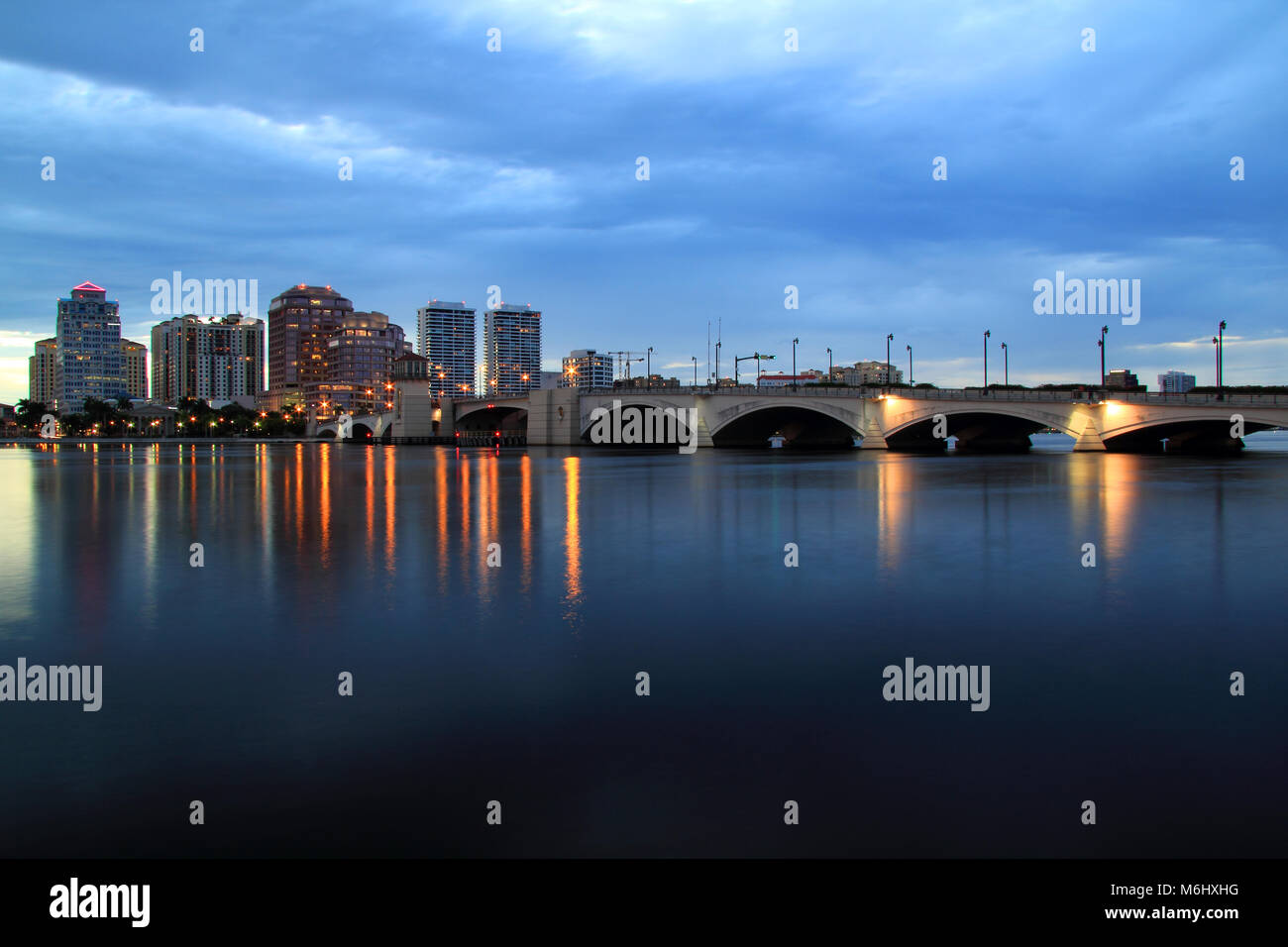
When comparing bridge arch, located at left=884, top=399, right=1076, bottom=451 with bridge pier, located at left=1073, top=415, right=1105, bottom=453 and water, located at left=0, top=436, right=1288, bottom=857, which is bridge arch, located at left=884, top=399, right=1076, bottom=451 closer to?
bridge pier, located at left=1073, top=415, right=1105, bottom=453

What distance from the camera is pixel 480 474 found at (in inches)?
1873

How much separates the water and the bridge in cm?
5145

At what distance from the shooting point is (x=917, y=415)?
7625 cm

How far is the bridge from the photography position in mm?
62094

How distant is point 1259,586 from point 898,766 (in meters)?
10.6

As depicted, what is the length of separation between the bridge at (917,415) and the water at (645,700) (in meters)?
51.4

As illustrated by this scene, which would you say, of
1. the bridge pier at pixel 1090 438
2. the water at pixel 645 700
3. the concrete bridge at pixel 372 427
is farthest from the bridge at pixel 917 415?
the water at pixel 645 700

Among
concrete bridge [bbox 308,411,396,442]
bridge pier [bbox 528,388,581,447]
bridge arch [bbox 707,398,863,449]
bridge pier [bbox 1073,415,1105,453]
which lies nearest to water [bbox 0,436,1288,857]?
bridge pier [bbox 1073,415,1105,453]

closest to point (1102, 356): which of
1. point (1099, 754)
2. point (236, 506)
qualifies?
point (236, 506)

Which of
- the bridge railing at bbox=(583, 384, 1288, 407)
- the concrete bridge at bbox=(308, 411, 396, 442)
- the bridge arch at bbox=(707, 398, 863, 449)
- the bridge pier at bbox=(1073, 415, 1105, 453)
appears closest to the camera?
the bridge railing at bbox=(583, 384, 1288, 407)

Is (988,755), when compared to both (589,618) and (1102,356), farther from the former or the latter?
(1102,356)

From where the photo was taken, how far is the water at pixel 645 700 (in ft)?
17.2

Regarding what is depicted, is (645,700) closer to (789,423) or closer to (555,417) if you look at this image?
(789,423)

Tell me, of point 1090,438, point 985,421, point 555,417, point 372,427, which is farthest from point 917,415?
point 372,427
